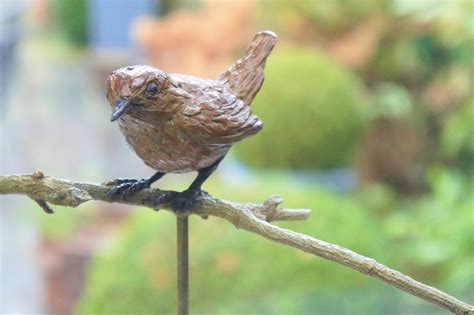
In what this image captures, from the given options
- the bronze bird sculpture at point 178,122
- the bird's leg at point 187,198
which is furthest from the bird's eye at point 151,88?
the bird's leg at point 187,198

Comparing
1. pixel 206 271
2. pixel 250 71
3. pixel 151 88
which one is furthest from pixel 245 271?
pixel 151 88

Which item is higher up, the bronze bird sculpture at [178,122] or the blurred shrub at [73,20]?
the blurred shrub at [73,20]

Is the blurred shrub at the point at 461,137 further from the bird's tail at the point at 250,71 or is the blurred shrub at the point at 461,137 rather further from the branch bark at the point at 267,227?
the branch bark at the point at 267,227

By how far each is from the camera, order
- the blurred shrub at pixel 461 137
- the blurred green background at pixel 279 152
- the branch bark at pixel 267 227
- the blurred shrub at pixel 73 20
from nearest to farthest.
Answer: the branch bark at pixel 267 227 → the blurred green background at pixel 279 152 → the blurred shrub at pixel 461 137 → the blurred shrub at pixel 73 20

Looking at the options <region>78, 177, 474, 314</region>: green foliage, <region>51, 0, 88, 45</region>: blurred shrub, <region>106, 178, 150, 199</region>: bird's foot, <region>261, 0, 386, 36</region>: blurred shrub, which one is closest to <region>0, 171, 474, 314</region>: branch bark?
<region>106, 178, 150, 199</region>: bird's foot

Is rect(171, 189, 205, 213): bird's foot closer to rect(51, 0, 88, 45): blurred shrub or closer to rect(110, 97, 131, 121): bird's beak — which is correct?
rect(110, 97, 131, 121): bird's beak

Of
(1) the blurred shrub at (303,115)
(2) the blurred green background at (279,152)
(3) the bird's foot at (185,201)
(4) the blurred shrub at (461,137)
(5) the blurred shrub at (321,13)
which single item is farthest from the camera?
(5) the blurred shrub at (321,13)

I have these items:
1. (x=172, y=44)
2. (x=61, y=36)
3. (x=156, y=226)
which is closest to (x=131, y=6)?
(x=61, y=36)
